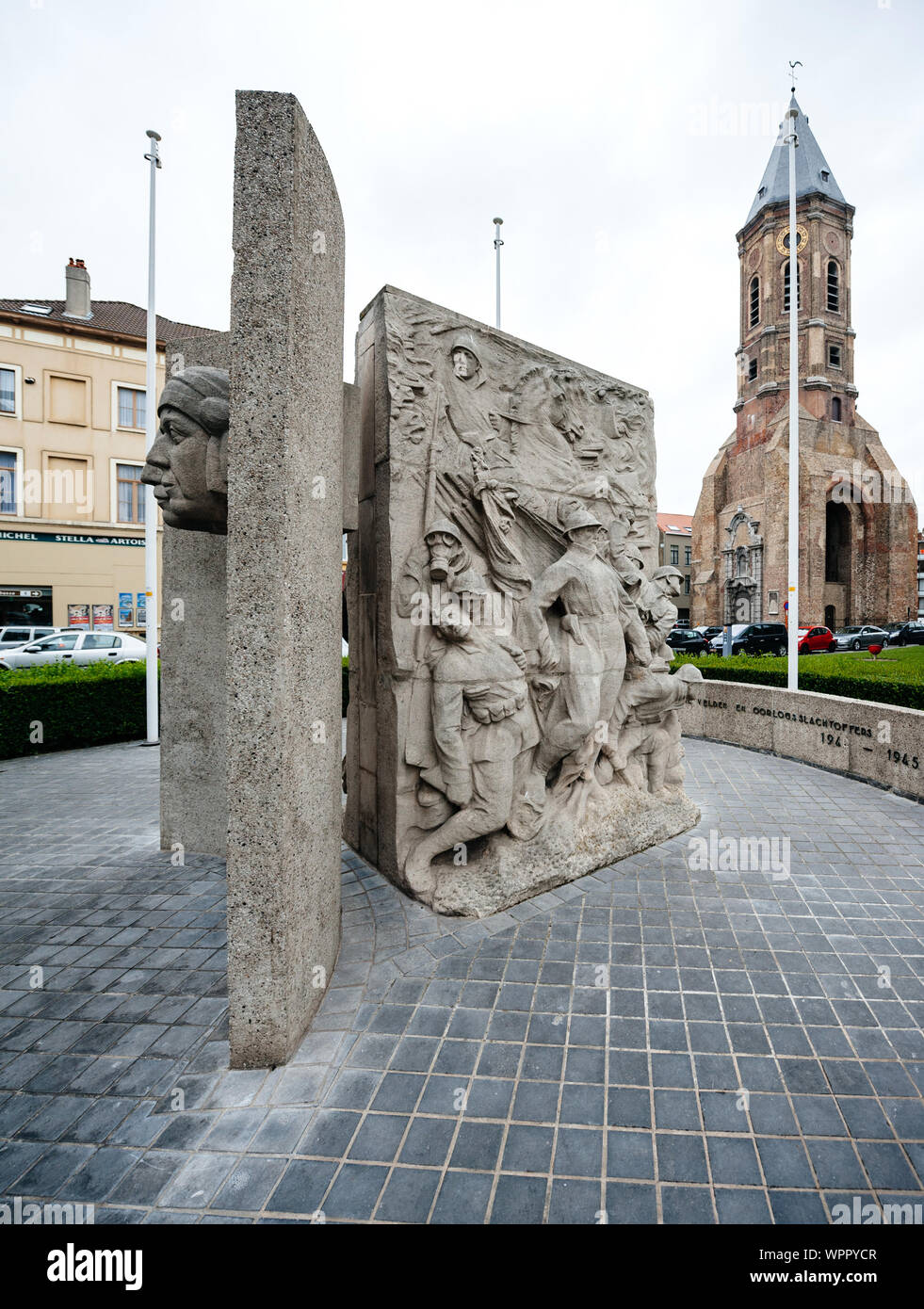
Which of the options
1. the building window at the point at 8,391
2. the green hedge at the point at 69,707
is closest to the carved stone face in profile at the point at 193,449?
the green hedge at the point at 69,707

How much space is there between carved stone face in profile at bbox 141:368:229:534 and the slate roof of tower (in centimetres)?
5012

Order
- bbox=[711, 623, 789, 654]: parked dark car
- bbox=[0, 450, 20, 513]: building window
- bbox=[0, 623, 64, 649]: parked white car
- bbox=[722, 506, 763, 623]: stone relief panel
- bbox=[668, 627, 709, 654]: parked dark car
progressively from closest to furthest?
bbox=[0, 623, 64, 649]: parked white car < bbox=[0, 450, 20, 513]: building window < bbox=[668, 627, 709, 654]: parked dark car < bbox=[711, 623, 789, 654]: parked dark car < bbox=[722, 506, 763, 623]: stone relief panel

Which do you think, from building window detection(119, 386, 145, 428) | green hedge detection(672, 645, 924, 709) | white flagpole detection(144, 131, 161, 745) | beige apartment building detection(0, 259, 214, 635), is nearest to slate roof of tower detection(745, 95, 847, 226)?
beige apartment building detection(0, 259, 214, 635)

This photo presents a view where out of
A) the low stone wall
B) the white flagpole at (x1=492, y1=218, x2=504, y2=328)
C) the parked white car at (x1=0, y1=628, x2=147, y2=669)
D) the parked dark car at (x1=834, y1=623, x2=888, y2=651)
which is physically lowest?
the low stone wall

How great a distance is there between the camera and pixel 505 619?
4.86m

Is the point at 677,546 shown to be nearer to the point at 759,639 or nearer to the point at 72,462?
the point at 759,639

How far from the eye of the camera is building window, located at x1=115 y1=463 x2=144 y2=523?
24.0 metres

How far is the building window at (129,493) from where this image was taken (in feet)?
78.7

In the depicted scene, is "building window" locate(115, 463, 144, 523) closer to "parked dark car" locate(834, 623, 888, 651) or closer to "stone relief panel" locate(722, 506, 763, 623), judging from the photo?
"parked dark car" locate(834, 623, 888, 651)

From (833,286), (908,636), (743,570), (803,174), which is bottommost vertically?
(908,636)

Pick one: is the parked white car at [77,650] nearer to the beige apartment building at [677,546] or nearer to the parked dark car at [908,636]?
the parked dark car at [908,636]

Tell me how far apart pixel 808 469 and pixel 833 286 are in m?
16.8

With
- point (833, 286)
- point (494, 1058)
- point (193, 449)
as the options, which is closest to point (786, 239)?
point (833, 286)
